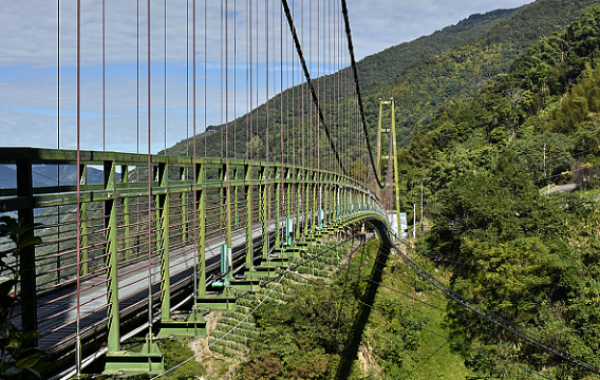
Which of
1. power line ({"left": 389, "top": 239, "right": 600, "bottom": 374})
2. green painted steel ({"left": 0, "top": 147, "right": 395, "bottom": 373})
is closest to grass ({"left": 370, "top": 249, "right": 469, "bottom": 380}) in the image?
power line ({"left": 389, "top": 239, "right": 600, "bottom": 374})

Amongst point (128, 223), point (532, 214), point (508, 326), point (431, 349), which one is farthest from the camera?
point (532, 214)

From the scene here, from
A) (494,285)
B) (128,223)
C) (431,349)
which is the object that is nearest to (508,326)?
(494,285)

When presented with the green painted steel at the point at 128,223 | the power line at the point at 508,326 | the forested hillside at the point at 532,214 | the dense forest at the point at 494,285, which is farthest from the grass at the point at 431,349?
the green painted steel at the point at 128,223

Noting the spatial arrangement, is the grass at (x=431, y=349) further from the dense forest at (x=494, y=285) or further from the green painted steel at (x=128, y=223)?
the green painted steel at (x=128, y=223)

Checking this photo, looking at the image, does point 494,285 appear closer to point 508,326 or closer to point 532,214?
point 508,326

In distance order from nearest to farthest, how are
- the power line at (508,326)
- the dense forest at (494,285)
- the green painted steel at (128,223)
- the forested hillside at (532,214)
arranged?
the green painted steel at (128,223)
the power line at (508,326)
the dense forest at (494,285)
the forested hillside at (532,214)

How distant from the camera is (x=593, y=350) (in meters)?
22.8

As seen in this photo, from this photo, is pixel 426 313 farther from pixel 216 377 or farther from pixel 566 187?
pixel 566 187

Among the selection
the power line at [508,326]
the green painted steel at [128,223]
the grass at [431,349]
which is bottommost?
the grass at [431,349]

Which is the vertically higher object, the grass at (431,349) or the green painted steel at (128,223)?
the green painted steel at (128,223)

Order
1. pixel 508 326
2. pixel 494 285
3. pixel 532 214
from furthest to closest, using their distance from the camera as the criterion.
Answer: pixel 532 214 → pixel 494 285 → pixel 508 326

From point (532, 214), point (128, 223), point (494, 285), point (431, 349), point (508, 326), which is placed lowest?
point (431, 349)

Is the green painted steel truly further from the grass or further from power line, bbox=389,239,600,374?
the grass

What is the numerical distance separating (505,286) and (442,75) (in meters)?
89.6
